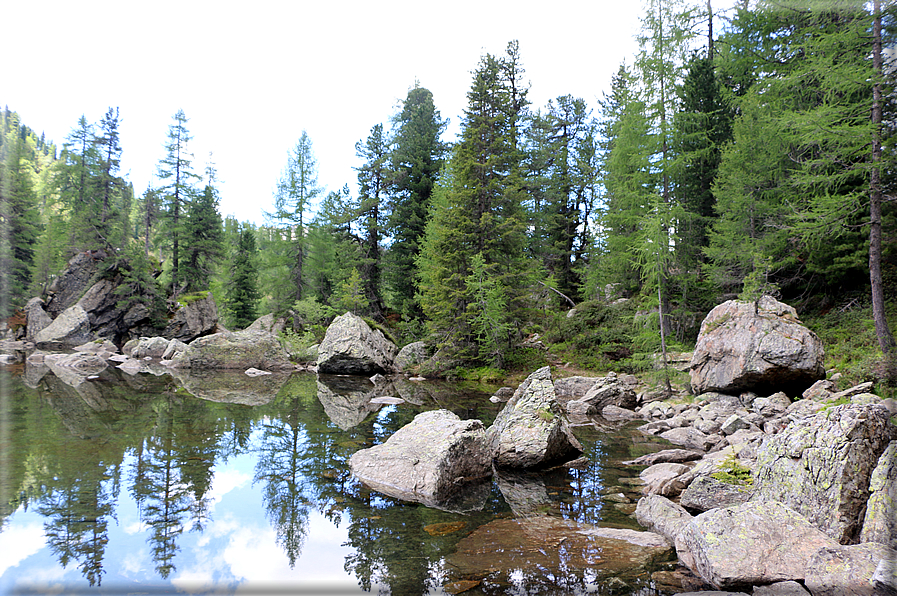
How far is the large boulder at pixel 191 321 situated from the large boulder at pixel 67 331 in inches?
193

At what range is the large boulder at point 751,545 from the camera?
4.01 metres

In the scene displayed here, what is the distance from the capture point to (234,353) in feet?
81.8

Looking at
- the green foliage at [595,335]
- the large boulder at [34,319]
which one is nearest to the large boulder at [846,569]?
the green foliage at [595,335]

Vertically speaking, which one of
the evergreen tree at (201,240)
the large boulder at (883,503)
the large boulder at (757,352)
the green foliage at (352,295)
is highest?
the evergreen tree at (201,240)

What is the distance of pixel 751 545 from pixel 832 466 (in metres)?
1.34

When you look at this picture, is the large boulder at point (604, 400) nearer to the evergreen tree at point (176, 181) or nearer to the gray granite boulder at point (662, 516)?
the gray granite boulder at point (662, 516)

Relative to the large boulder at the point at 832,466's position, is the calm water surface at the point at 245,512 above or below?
below

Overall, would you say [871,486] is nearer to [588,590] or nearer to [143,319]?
[588,590]

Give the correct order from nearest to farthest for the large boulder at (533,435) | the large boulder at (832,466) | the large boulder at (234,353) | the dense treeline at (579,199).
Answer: the large boulder at (832,466)
the large boulder at (533,435)
the dense treeline at (579,199)
the large boulder at (234,353)

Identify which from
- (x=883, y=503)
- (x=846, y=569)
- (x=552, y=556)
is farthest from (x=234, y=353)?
(x=883, y=503)

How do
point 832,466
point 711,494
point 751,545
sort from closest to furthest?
1. point 751,545
2. point 832,466
3. point 711,494

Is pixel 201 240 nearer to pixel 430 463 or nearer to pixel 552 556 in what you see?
pixel 430 463

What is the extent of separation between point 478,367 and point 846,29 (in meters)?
18.7

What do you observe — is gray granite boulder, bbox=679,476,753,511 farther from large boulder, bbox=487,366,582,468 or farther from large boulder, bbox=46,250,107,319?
large boulder, bbox=46,250,107,319
